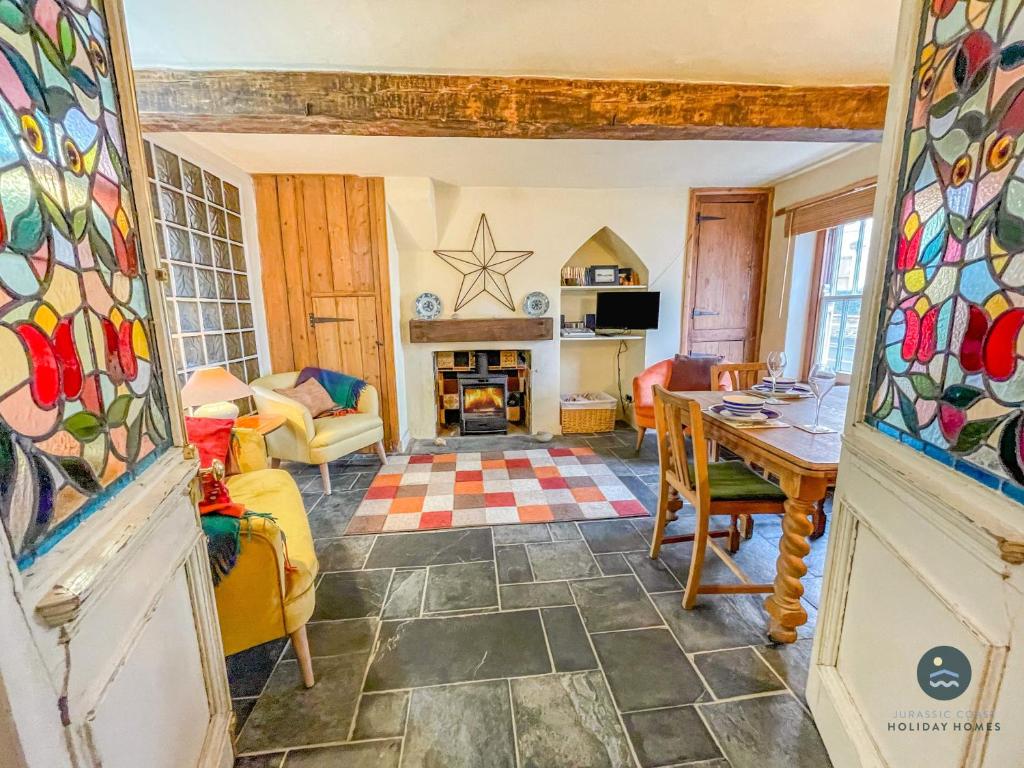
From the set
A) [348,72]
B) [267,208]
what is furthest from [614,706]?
[267,208]

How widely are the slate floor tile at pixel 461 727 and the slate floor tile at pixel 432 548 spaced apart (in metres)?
0.73

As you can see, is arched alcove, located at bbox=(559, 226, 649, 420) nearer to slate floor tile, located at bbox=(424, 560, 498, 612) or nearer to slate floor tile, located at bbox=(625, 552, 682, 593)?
slate floor tile, located at bbox=(625, 552, 682, 593)

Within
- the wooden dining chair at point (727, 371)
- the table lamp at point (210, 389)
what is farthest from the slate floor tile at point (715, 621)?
the table lamp at point (210, 389)

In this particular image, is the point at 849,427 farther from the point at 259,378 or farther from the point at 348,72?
the point at 259,378

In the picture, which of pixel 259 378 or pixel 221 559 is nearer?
pixel 221 559

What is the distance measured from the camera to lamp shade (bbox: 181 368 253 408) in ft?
6.82

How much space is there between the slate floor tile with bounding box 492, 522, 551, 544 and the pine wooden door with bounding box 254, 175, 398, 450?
1.80 meters

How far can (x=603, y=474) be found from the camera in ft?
10.2

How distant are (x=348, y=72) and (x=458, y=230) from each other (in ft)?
6.51

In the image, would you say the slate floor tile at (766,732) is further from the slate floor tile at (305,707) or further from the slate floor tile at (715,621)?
the slate floor tile at (305,707)

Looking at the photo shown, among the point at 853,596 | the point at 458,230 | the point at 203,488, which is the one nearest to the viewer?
the point at 853,596

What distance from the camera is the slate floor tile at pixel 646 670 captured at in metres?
1.33

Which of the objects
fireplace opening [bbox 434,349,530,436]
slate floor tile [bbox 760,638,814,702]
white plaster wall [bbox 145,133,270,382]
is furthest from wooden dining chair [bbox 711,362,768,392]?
white plaster wall [bbox 145,133,270,382]

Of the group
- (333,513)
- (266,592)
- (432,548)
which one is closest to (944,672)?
(266,592)
